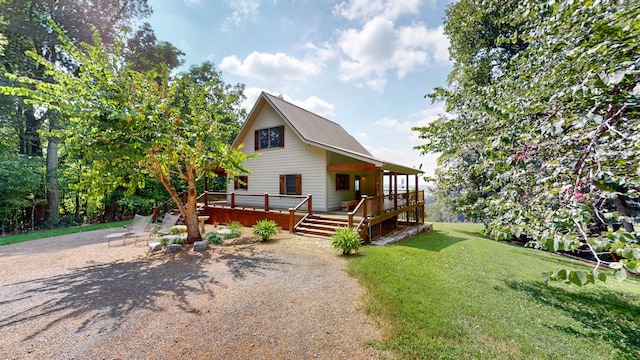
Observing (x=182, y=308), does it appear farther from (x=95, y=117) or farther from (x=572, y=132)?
(x=572, y=132)

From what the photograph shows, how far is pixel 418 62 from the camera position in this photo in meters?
11.3

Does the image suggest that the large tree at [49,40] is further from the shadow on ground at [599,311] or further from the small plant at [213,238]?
the shadow on ground at [599,311]

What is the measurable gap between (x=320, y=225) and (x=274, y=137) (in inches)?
263

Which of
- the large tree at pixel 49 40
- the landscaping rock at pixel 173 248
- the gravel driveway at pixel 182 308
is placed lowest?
the gravel driveway at pixel 182 308

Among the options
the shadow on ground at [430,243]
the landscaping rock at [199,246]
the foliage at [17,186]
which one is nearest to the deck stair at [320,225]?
the shadow on ground at [430,243]

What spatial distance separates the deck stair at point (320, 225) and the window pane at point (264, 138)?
601 centimetres

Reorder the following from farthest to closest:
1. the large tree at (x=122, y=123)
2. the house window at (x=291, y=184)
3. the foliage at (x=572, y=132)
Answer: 1. the house window at (x=291, y=184)
2. the large tree at (x=122, y=123)
3. the foliage at (x=572, y=132)

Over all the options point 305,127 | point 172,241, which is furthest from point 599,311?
point 305,127

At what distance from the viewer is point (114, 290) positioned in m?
4.72

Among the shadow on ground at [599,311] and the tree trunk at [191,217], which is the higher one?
the tree trunk at [191,217]

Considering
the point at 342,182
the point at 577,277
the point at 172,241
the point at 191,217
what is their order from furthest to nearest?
1. the point at 342,182
2. the point at 191,217
3. the point at 172,241
4. the point at 577,277

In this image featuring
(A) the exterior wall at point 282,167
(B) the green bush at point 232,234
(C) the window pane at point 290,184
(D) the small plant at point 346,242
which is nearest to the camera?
(D) the small plant at point 346,242

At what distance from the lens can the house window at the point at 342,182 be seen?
43.1ft

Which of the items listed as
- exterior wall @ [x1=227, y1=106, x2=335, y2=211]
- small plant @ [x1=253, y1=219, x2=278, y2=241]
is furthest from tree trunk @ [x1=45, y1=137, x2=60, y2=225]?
small plant @ [x1=253, y1=219, x2=278, y2=241]
